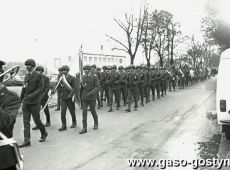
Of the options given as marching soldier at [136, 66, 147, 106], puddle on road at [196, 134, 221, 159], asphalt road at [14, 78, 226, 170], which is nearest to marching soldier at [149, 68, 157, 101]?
marching soldier at [136, 66, 147, 106]

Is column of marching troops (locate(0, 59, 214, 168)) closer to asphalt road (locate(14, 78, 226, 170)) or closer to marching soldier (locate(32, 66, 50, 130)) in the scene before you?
marching soldier (locate(32, 66, 50, 130))

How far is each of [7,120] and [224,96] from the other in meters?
6.06

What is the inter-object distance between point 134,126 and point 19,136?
10.6 ft

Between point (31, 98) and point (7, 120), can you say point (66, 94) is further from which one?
point (7, 120)

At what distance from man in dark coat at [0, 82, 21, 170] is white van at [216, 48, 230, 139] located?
5.70m

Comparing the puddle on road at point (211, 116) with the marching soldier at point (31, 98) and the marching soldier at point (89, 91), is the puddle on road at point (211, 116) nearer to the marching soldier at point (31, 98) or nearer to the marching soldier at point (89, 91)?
the marching soldier at point (89, 91)

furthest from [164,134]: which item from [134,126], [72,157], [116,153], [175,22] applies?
[175,22]

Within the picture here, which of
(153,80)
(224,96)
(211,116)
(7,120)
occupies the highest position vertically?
(7,120)

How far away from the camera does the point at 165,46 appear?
142ft

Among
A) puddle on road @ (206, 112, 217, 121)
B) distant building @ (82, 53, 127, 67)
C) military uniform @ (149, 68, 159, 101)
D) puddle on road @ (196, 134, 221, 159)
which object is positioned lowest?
puddle on road @ (206, 112, 217, 121)

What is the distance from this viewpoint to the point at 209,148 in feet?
26.2

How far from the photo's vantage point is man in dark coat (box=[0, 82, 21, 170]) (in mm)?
3572

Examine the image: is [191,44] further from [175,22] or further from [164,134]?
[164,134]

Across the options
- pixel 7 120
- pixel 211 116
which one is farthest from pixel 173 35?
pixel 7 120
